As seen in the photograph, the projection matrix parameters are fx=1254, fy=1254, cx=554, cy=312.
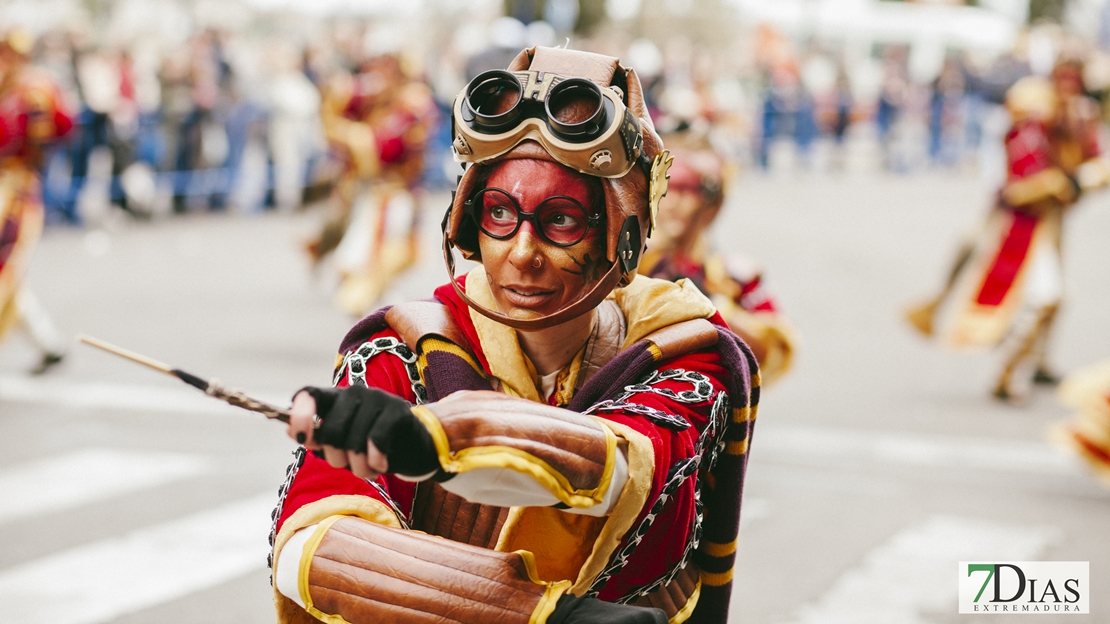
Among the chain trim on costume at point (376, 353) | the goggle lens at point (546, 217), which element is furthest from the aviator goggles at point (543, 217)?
the chain trim on costume at point (376, 353)

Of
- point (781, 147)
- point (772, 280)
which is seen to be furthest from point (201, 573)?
point (781, 147)

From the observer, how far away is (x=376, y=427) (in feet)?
5.33

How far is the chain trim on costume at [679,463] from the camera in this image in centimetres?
201

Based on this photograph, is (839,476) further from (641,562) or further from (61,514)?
(641,562)

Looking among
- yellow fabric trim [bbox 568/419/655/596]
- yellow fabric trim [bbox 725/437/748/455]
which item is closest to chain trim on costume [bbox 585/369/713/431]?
yellow fabric trim [bbox 568/419/655/596]

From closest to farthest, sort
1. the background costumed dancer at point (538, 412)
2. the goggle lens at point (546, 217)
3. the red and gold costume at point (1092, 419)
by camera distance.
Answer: the background costumed dancer at point (538, 412)
the goggle lens at point (546, 217)
the red and gold costume at point (1092, 419)

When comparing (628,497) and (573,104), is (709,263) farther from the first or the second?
(628,497)

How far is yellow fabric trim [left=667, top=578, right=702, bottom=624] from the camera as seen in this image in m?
2.31

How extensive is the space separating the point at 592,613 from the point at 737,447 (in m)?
0.62

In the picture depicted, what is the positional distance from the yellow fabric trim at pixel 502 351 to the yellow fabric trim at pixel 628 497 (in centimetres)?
31

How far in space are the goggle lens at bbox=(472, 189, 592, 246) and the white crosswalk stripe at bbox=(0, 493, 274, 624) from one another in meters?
2.73

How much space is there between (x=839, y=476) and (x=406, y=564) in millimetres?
4571

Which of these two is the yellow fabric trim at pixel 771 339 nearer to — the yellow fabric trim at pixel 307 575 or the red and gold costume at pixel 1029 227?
the yellow fabric trim at pixel 307 575

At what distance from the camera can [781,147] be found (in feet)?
83.6
